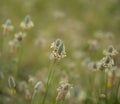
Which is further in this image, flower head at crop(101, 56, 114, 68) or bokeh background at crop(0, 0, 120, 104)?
bokeh background at crop(0, 0, 120, 104)


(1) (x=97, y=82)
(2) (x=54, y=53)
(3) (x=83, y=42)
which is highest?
(3) (x=83, y=42)

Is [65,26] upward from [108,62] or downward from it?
upward

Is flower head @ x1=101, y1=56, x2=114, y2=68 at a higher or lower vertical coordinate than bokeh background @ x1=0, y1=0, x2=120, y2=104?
lower

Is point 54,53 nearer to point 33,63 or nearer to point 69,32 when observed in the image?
point 33,63

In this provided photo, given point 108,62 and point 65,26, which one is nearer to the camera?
point 108,62

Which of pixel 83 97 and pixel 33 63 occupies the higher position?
pixel 33 63

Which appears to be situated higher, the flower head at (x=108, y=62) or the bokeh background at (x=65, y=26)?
the bokeh background at (x=65, y=26)

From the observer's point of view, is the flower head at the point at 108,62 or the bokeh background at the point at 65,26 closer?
the flower head at the point at 108,62

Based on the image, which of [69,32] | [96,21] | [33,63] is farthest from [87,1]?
[33,63]
